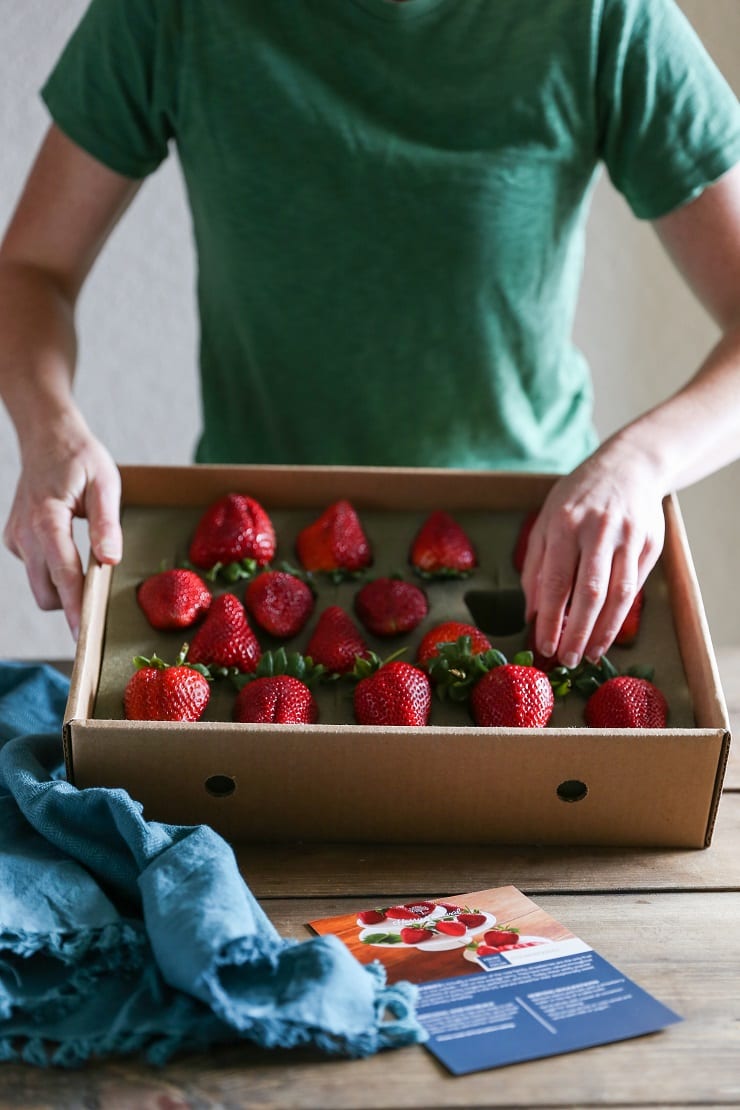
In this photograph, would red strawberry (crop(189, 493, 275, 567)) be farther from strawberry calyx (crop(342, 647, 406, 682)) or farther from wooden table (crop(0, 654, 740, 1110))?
wooden table (crop(0, 654, 740, 1110))

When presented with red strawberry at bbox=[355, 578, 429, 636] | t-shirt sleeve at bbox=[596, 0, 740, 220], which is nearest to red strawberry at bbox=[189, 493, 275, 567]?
red strawberry at bbox=[355, 578, 429, 636]

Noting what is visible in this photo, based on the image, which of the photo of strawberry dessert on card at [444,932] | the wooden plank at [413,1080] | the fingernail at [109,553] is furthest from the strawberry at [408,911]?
the fingernail at [109,553]

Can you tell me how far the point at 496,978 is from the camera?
85 centimetres

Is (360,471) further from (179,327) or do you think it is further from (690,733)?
(179,327)

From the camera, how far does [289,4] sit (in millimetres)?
1344

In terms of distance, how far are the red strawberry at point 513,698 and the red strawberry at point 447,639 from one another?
0.06 m

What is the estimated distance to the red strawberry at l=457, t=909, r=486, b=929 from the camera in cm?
92

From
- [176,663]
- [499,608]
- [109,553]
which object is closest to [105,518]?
[109,553]

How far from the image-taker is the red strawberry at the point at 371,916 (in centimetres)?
92

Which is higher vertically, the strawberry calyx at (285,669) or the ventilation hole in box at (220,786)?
the strawberry calyx at (285,669)

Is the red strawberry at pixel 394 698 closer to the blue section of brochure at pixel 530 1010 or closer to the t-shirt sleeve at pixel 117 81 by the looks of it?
the blue section of brochure at pixel 530 1010

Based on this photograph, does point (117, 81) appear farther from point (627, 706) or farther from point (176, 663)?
point (627, 706)

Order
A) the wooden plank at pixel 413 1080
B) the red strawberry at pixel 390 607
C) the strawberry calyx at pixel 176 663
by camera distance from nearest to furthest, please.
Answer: the wooden plank at pixel 413 1080
the strawberry calyx at pixel 176 663
the red strawberry at pixel 390 607

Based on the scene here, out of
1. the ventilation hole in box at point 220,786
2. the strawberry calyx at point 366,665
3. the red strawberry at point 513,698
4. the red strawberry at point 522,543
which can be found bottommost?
the ventilation hole in box at point 220,786
